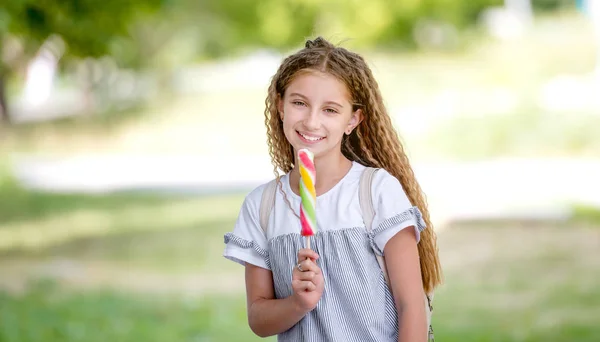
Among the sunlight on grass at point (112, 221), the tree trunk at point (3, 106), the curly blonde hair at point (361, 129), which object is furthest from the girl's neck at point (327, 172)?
the tree trunk at point (3, 106)

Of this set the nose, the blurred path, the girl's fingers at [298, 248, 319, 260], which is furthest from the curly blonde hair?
the blurred path

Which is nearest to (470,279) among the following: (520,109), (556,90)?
(520,109)

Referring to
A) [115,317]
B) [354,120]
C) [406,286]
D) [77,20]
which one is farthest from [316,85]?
[115,317]

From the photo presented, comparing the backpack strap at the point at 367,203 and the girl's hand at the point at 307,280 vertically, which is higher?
the backpack strap at the point at 367,203

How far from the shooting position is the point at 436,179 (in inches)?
498

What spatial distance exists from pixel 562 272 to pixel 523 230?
140 centimetres

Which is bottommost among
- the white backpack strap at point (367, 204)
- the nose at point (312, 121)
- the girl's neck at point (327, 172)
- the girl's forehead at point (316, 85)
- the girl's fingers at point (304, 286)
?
the girl's fingers at point (304, 286)

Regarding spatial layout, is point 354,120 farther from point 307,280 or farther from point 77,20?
point 77,20

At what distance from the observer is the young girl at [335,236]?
2201 mm

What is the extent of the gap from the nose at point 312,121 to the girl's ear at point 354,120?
0.14 meters

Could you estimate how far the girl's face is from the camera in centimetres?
225

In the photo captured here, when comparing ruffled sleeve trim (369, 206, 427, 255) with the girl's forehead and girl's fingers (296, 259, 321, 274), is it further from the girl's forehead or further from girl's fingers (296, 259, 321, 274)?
the girl's forehead

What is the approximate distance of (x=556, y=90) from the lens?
15.5 metres

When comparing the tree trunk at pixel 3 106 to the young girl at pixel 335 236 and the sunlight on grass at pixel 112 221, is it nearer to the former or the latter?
the sunlight on grass at pixel 112 221
